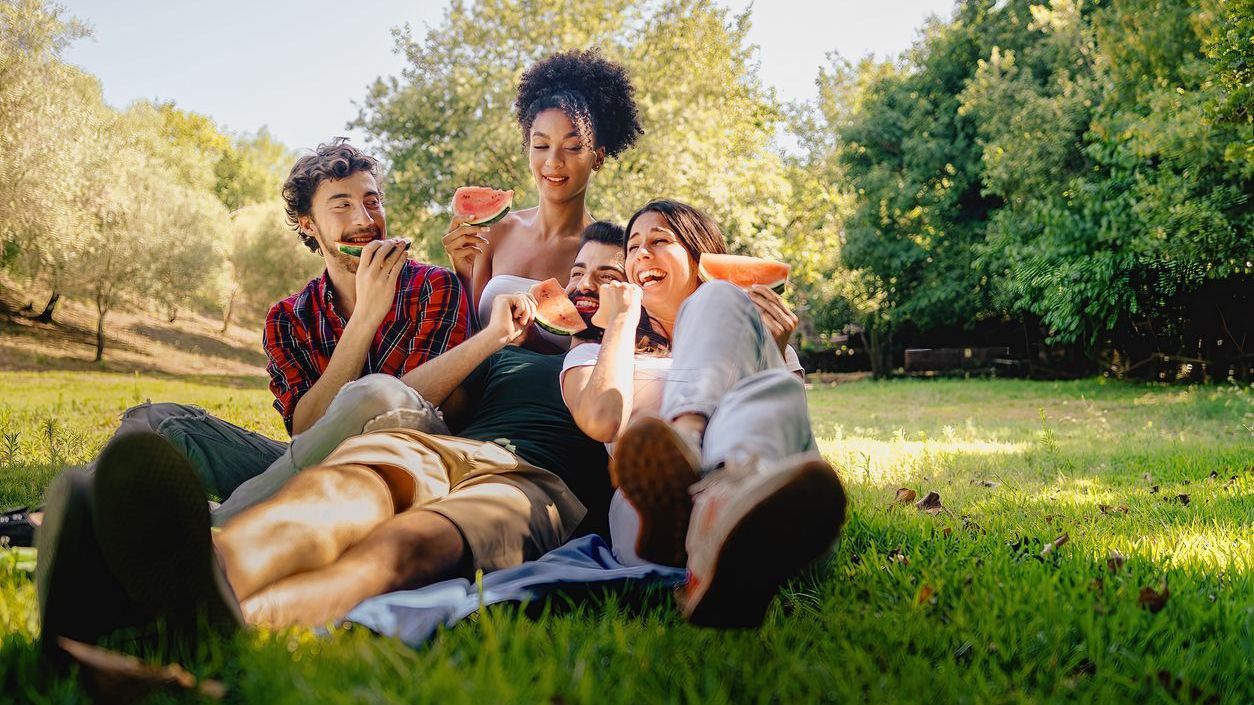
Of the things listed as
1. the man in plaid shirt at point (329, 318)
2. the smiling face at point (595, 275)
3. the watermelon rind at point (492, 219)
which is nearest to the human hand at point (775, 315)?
the smiling face at point (595, 275)

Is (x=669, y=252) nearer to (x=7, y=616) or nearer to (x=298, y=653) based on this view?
(x=298, y=653)

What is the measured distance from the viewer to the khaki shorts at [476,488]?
7.99 feet

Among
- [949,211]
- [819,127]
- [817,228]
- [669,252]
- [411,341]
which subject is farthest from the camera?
[819,127]

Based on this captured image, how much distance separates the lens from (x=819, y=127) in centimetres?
3047

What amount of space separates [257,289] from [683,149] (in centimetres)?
1902

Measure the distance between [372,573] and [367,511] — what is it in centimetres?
20

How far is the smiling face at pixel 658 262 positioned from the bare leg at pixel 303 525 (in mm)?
1172

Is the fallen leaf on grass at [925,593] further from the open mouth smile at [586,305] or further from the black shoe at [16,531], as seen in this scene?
the black shoe at [16,531]

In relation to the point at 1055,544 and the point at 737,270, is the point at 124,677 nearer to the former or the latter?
the point at 737,270

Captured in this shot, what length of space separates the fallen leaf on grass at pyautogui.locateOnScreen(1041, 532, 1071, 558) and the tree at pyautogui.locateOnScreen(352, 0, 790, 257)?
11.4 m

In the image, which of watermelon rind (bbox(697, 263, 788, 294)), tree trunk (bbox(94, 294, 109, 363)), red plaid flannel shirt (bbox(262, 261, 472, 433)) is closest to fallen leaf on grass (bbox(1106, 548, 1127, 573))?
watermelon rind (bbox(697, 263, 788, 294))

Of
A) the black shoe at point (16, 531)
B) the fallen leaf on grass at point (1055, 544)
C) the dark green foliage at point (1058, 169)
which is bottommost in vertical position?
the black shoe at point (16, 531)

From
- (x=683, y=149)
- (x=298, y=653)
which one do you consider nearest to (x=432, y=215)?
(x=683, y=149)

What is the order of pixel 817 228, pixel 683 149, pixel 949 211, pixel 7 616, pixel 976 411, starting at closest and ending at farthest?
pixel 7 616
pixel 976 411
pixel 683 149
pixel 949 211
pixel 817 228
